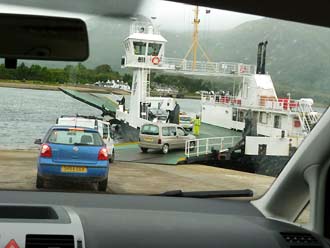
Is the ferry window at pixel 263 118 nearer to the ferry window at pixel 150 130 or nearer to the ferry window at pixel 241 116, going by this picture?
the ferry window at pixel 241 116

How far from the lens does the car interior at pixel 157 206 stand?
2846 millimetres

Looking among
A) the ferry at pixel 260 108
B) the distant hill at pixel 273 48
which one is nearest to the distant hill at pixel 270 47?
the distant hill at pixel 273 48

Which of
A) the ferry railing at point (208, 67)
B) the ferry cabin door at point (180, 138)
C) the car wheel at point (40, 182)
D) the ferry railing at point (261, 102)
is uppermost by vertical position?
the ferry railing at point (208, 67)

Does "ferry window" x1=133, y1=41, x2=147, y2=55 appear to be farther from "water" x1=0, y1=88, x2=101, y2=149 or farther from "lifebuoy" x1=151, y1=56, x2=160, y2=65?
"water" x1=0, y1=88, x2=101, y2=149

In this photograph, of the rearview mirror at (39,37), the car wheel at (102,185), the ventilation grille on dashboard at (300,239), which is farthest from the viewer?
the car wheel at (102,185)

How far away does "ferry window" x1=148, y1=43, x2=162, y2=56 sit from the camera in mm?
4043

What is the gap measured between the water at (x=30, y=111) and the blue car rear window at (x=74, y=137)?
81mm

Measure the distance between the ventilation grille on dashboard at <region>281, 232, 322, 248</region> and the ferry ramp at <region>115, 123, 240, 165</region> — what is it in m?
1.28

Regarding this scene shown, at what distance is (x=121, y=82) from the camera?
4211 millimetres

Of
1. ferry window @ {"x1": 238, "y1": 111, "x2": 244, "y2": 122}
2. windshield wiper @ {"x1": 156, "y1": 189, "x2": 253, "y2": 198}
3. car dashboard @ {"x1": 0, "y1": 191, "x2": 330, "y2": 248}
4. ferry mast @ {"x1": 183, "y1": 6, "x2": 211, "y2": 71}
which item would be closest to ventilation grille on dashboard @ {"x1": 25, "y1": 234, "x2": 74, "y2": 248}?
car dashboard @ {"x1": 0, "y1": 191, "x2": 330, "y2": 248}

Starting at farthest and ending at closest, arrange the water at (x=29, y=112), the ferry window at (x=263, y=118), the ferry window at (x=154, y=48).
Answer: the ferry window at (x=263, y=118)
the ferry window at (x=154, y=48)
the water at (x=29, y=112)

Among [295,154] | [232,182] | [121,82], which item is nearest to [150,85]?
[121,82]

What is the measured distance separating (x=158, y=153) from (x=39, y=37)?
1.84 meters

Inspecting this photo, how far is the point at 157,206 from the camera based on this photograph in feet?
11.8
